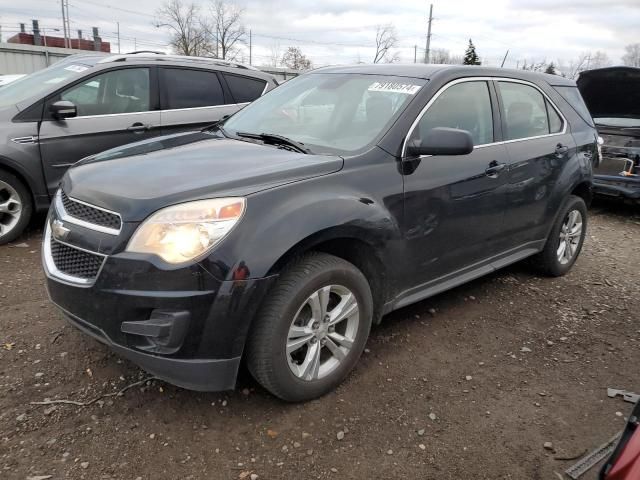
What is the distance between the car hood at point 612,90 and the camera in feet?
23.5

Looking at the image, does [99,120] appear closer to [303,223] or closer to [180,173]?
[180,173]

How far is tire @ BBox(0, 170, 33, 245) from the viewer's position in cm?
488

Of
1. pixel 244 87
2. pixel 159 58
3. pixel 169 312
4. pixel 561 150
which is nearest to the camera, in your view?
pixel 169 312

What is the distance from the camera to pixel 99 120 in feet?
17.4

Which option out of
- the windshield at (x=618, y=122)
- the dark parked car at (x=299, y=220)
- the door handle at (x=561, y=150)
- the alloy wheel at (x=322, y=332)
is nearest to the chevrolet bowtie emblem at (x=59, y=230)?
the dark parked car at (x=299, y=220)

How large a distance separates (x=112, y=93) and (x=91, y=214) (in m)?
3.41

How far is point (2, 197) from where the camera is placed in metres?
4.93

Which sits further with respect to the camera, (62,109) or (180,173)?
(62,109)

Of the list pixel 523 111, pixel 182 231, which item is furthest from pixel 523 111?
pixel 182 231

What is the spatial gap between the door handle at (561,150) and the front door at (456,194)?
32.6 inches

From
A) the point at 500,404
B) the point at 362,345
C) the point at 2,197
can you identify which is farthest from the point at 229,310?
the point at 2,197

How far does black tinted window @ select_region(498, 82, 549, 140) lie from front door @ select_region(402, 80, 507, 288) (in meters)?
0.19

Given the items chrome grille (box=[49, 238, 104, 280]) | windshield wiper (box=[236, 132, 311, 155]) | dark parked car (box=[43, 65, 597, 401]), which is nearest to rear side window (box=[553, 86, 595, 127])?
dark parked car (box=[43, 65, 597, 401])

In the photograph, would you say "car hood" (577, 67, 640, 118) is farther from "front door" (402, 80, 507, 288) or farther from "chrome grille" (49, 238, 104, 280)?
"chrome grille" (49, 238, 104, 280)
